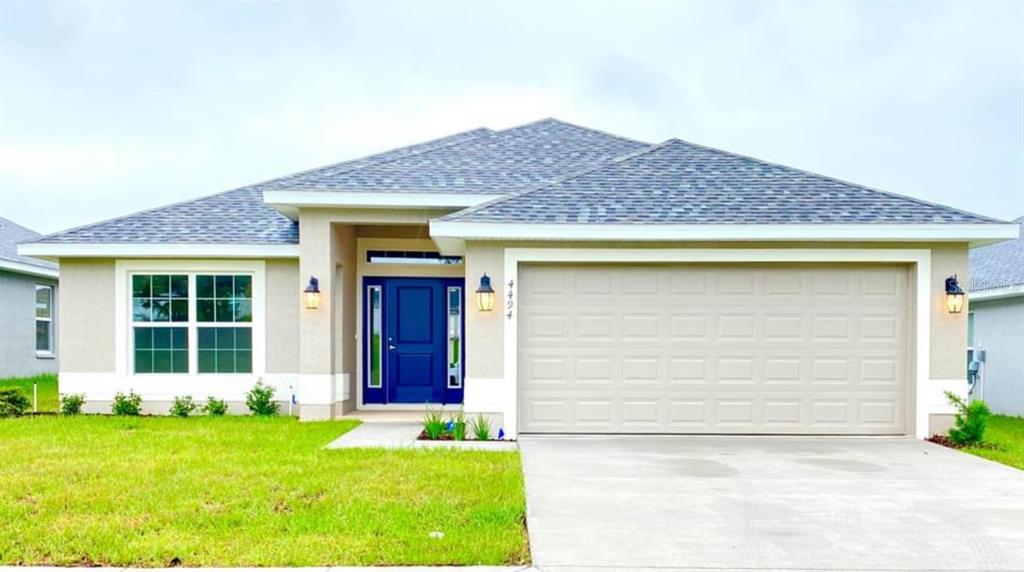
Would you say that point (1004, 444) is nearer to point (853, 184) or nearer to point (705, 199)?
point (853, 184)

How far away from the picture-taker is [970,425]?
792 cm

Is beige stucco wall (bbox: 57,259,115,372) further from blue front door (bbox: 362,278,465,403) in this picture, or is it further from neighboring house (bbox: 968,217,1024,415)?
neighboring house (bbox: 968,217,1024,415)

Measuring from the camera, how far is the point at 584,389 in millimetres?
8555

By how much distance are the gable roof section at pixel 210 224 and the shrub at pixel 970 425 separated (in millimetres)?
8678

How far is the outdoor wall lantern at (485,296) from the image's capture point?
8234 millimetres

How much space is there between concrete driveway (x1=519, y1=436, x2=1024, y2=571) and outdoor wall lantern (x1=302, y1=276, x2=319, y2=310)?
12.3ft

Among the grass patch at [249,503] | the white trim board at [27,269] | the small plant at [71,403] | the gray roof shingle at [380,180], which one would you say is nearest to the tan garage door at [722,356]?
the grass patch at [249,503]

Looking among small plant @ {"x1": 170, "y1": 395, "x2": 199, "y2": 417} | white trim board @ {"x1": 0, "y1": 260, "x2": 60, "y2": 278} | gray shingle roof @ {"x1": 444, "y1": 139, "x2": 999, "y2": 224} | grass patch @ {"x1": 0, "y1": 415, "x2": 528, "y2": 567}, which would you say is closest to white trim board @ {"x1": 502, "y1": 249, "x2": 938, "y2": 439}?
gray shingle roof @ {"x1": 444, "y1": 139, "x2": 999, "y2": 224}

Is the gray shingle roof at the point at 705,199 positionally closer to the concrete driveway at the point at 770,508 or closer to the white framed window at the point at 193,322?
the concrete driveway at the point at 770,508

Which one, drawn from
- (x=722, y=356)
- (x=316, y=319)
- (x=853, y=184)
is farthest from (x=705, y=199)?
(x=316, y=319)

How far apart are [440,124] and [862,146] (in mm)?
20794

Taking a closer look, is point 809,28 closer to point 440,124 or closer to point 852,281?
point 852,281

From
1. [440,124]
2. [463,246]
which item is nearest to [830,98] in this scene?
[440,124]

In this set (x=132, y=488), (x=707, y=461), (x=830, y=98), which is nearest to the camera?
(x=132, y=488)
